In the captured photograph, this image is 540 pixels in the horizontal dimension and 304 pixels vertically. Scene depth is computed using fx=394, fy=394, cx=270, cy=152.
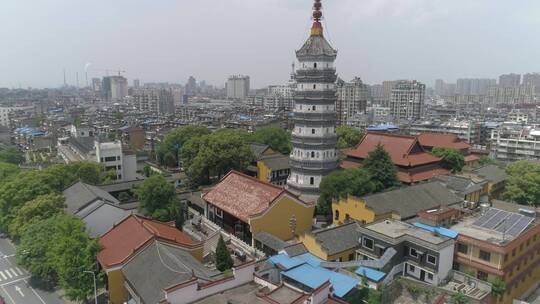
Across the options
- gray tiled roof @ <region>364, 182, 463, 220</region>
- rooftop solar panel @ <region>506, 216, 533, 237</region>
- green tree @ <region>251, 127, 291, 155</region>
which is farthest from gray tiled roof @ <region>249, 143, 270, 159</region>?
rooftop solar panel @ <region>506, 216, 533, 237</region>

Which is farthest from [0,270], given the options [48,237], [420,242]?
[420,242]

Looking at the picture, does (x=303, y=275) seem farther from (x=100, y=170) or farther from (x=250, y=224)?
(x=100, y=170)

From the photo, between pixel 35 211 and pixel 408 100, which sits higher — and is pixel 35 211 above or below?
below

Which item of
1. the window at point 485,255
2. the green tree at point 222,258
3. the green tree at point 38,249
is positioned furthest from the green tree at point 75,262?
the window at point 485,255

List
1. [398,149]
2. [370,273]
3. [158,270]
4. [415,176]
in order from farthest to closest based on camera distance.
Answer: [398,149], [415,176], [370,273], [158,270]

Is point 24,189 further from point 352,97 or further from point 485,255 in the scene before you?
point 352,97

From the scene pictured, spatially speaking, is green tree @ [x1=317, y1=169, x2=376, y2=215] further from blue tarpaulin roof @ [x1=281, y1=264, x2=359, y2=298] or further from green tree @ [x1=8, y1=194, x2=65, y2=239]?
green tree @ [x1=8, y1=194, x2=65, y2=239]

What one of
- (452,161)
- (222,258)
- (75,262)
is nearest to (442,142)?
(452,161)
